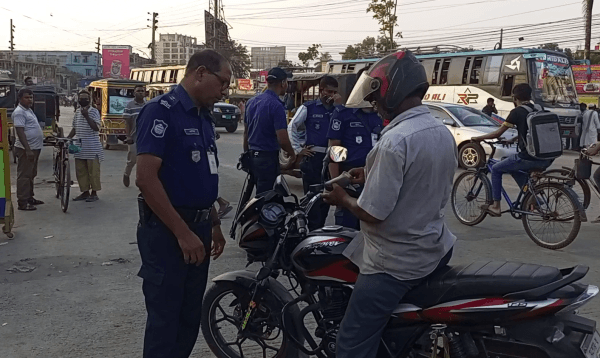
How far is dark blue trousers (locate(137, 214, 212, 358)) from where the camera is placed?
3.03 meters

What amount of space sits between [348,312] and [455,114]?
45.6 ft

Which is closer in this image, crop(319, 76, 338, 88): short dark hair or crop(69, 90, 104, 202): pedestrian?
crop(319, 76, 338, 88): short dark hair

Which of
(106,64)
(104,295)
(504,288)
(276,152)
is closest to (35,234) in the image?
(104,295)

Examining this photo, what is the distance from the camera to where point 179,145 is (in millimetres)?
2992

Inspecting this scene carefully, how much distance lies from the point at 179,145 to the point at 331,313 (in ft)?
3.82

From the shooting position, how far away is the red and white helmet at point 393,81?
2.73 metres

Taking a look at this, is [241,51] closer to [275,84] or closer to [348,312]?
[275,84]

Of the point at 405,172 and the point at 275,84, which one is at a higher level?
the point at 275,84

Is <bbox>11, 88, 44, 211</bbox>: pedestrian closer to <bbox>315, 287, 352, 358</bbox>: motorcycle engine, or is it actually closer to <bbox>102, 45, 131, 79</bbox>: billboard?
<bbox>315, 287, 352, 358</bbox>: motorcycle engine

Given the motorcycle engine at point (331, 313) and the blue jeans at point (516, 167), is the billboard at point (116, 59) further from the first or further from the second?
the motorcycle engine at point (331, 313)

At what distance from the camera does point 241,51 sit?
62000 mm

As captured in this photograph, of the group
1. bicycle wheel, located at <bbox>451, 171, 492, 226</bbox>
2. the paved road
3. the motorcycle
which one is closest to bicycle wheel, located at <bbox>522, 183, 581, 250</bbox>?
the paved road

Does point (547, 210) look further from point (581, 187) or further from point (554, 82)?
point (554, 82)

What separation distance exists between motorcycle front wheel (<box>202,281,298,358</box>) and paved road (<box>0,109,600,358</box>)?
0.32 m
